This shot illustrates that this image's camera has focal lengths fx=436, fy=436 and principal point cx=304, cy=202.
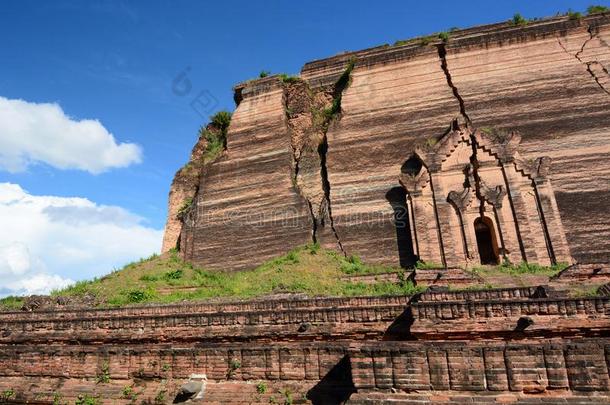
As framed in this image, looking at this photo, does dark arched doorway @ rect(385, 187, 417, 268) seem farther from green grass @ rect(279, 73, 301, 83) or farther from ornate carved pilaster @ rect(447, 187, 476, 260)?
green grass @ rect(279, 73, 301, 83)

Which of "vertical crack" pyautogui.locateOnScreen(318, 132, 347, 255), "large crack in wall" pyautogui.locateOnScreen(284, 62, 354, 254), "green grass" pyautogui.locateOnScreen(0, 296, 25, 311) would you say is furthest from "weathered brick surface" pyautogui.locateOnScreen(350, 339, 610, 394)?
"green grass" pyautogui.locateOnScreen(0, 296, 25, 311)

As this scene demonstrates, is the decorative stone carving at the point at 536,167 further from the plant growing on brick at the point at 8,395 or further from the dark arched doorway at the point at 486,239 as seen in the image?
the plant growing on brick at the point at 8,395

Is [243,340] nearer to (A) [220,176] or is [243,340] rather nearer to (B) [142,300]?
(B) [142,300]

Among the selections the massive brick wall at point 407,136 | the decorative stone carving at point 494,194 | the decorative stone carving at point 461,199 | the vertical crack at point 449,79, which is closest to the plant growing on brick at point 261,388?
the massive brick wall at point 407,136

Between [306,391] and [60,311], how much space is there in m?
11.3

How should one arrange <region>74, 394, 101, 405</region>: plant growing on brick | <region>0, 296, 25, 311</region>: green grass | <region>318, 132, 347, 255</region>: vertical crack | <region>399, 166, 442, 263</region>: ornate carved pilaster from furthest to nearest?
<region>318, 132, 347, 255</region>: vertical crack
<region>0, 296, 25, 311</region>: green grass
<region>399, 166, 442, 263</region>: ornate carved pilaster
<region>74, 394, 101, 405</region>: plant growing on brick

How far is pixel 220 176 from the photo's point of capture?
24.1 metres

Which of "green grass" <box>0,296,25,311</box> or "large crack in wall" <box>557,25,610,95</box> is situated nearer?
"green grass" <box>0,296,25,311</box>

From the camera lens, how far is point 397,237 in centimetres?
1912

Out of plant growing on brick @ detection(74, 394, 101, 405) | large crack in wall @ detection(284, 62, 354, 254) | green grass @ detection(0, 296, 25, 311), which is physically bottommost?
plant growing on brick @ detection(74, 394, 101, 405)

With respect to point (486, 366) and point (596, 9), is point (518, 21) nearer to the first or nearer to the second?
point (596, 9)

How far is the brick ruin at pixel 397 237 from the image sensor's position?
5547 millimetres

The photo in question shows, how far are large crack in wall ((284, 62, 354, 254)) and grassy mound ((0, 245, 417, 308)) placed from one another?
1.51 metres

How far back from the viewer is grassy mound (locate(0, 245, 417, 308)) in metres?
17.2
